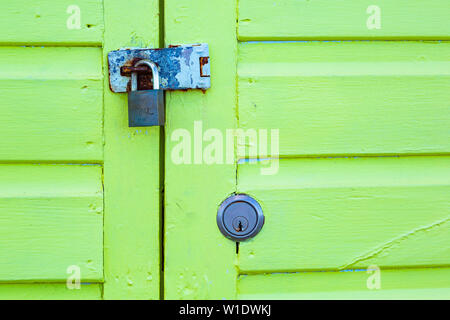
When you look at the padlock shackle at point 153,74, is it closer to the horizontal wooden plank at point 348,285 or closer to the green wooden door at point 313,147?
the green wooden door at point 313,147

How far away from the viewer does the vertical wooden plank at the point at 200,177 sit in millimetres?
959

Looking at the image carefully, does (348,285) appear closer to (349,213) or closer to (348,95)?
(349,213)

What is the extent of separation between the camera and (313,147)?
98 centimetres

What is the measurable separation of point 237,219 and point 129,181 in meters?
0.28

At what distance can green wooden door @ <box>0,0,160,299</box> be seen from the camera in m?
0.95

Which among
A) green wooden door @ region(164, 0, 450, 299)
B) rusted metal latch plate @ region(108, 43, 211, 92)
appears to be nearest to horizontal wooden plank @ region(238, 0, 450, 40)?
green wooden door @ region(164, 0, 450, 299)

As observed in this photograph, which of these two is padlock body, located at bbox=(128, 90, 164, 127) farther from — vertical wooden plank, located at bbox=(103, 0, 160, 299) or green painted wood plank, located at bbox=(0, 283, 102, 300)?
green painted wood plank, located at bbox=(0, 283, 102, 300)

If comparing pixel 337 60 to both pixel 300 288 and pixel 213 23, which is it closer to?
pixel 213 23

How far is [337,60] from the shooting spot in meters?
0.98

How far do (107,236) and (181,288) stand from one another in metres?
0.22

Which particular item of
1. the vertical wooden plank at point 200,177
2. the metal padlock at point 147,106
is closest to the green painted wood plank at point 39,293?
the vertical wooden plank at point 200,177

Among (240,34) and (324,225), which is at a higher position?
(240,34)

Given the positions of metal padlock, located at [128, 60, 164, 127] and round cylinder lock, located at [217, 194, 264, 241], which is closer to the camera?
metal padlock, located at [128, 60, 164, 127]
